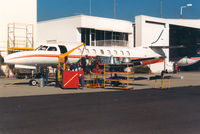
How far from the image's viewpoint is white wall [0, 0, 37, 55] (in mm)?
32406

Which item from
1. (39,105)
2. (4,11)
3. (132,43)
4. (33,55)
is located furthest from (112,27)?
(39,105)

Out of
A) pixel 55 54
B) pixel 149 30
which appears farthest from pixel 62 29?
pixel 55 54

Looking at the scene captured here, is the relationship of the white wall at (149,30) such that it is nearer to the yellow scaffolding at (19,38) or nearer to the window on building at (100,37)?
the window on building at (100,37)

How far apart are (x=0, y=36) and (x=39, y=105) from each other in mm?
23834

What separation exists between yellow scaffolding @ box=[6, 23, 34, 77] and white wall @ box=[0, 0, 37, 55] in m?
0.55

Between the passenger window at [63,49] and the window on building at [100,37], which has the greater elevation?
the window on building at [100,37]

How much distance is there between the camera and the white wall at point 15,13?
3241 centimetres

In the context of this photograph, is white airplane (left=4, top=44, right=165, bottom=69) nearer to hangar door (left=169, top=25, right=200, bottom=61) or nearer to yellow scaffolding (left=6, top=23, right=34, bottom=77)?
yellow scaffolding (left=6, top=23, right=34, bottom=77)

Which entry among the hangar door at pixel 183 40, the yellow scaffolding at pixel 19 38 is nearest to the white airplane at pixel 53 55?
the yellow scaffolding at pixel 19 38

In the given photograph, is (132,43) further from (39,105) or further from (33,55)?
(39,105)

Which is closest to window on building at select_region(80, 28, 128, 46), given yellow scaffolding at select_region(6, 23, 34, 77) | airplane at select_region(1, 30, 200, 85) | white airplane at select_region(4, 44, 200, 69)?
yellow scaffolding at select_region(6, 23, 34, 77)

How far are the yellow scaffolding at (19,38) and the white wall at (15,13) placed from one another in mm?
545

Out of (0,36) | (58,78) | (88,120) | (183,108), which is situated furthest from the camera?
(0,36)

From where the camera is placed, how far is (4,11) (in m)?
32.5
